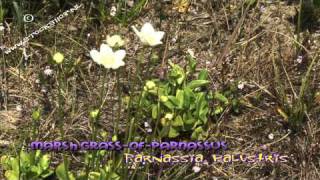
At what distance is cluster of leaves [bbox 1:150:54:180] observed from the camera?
1.88 metres

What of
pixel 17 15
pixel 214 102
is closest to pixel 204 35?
pixel 214 102

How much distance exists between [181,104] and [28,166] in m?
0.57

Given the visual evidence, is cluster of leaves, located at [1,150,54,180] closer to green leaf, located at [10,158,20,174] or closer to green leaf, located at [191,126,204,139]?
green leaf, located at [10,158,20,174]

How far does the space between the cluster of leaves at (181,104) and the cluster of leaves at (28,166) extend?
394 millimetres

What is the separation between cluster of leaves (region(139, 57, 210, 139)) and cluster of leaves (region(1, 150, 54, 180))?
1.29ft

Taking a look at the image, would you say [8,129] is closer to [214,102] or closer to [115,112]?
[115,112]

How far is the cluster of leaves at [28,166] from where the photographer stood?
6.17 feet

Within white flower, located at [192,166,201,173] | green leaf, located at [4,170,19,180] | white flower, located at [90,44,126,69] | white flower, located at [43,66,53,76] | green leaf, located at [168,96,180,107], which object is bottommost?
white flower, located at [192,166,201,173]

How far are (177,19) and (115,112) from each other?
1.91 feet

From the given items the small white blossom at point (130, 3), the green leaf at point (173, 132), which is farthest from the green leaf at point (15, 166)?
the small white blossom at point (130, 3)

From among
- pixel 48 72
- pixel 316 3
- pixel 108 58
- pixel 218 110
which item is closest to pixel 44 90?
pixel 48 72

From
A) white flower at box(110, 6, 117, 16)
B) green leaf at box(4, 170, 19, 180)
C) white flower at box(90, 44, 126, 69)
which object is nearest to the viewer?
white flower at box(90, 44, 126, 69)

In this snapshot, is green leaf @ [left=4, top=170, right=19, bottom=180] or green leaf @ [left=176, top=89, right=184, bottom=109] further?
green leaf @ [left=176, top=89, right=184, bottom=109]

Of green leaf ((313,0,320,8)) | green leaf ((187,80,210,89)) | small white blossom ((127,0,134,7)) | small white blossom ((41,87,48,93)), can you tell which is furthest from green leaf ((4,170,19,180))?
green leaf ((313,0,320,8))
